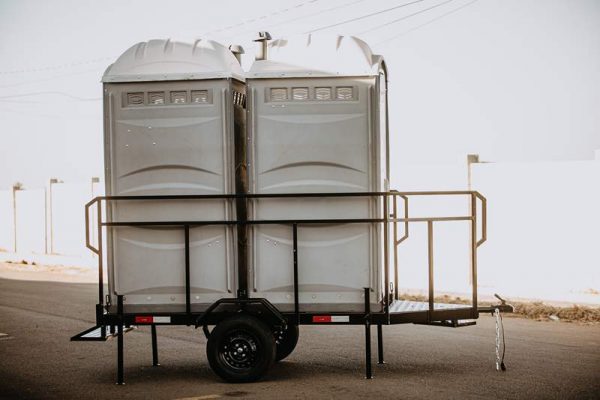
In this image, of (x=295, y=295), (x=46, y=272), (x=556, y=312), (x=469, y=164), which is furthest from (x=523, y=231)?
(x=46, y=272)

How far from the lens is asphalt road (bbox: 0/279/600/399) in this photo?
27.3ft

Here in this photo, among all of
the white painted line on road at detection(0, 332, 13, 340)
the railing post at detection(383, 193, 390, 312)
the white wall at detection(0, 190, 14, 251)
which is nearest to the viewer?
the railing post at detection(383, 193, 390, 312)

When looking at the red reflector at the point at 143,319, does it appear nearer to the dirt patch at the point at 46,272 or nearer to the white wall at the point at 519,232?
the white wall at the point at 519,232

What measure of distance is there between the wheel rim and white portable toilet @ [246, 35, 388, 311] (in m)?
0.45

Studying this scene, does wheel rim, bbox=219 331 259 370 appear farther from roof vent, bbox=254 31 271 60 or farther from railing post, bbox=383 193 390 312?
roof vent, bbox=254 31 271 60

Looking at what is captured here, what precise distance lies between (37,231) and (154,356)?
27819 millimetres

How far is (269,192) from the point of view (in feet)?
28.9

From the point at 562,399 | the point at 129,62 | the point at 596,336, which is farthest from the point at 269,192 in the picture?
the point at 596,336

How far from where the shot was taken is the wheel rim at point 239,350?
28.4 feet

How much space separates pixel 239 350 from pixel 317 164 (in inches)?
78.1

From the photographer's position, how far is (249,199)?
887 cm

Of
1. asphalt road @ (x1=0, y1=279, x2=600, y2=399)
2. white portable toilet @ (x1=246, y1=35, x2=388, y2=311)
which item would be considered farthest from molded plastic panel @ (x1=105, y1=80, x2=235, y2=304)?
asphalt road @ (x1=0, y1=279, x2=600, y2=399)

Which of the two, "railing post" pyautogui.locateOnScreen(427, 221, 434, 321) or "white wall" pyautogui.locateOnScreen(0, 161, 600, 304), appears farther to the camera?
"white wall" pyautogui.locateOnScreen(0, 161, 600, 304)

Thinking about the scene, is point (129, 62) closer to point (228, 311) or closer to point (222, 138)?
point (222, 138)
